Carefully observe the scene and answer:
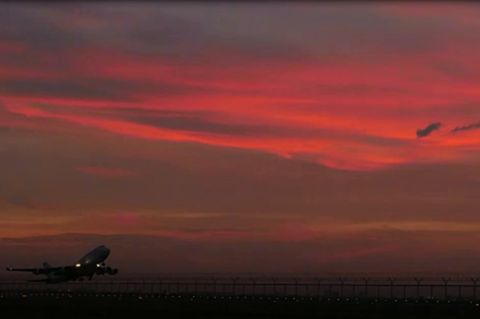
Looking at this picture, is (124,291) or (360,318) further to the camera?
(124,291)

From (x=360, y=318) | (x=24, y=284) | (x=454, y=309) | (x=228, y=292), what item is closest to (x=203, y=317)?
(x=360, y=318)

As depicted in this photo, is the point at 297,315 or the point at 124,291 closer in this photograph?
the point at 297,315

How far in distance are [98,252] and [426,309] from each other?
82.3 meters

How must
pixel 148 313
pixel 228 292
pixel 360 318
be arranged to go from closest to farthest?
1. pixel 360 318
2. pixel 148 313
3. pixel 228 292

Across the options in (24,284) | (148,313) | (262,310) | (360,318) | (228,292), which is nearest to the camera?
(360,318)

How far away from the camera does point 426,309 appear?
88062 mm

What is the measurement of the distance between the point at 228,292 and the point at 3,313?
67.6 metres

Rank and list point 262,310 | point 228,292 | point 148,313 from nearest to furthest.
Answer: point 148,313
point 262,310
point 228,292

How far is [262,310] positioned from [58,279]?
245ft

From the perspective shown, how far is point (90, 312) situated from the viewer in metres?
87.0

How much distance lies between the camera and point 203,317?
78000mm

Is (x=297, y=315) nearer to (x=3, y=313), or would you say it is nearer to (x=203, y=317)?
(x=203, y=317)

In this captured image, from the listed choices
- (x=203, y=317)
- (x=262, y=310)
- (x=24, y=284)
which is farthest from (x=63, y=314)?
(x=24, y=284)

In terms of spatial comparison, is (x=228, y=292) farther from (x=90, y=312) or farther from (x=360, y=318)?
(x=360, y=318)
